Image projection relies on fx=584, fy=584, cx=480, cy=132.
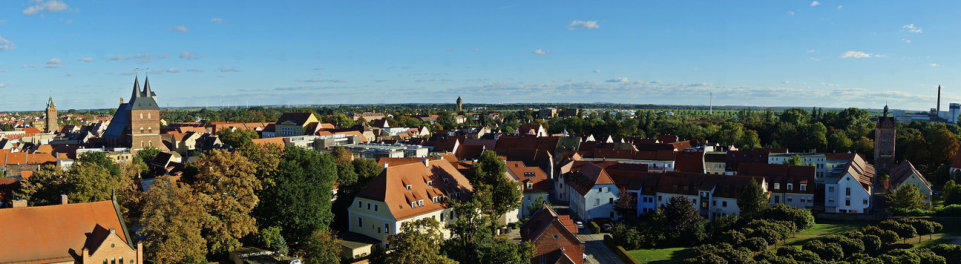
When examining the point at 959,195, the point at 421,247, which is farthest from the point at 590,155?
the point at 421,247

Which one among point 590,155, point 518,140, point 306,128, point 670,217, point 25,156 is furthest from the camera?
point 306,128

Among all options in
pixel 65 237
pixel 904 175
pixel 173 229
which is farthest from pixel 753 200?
pixel 65 237

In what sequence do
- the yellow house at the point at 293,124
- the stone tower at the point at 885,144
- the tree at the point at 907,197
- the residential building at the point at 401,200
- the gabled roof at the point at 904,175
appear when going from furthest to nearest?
the yellow house at the point at 293,124, the stone tower at the point at 885,144, the gabled roof at the point at 904,175, the tree at the point at 907,197, the residential building at the point at 401,200

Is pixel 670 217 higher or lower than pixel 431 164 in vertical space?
lower

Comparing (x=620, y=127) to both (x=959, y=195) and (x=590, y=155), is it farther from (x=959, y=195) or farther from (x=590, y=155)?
(x=959, y=195)

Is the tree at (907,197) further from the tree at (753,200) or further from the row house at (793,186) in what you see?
the tree at (753,200)

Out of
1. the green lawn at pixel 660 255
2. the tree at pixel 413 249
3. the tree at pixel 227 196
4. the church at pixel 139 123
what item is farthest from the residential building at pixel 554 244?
the church at pixel 139 123

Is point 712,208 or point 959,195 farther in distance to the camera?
point 959,195

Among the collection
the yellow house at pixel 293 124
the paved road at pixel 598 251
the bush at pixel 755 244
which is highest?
the yellow house at pixel 293 124
